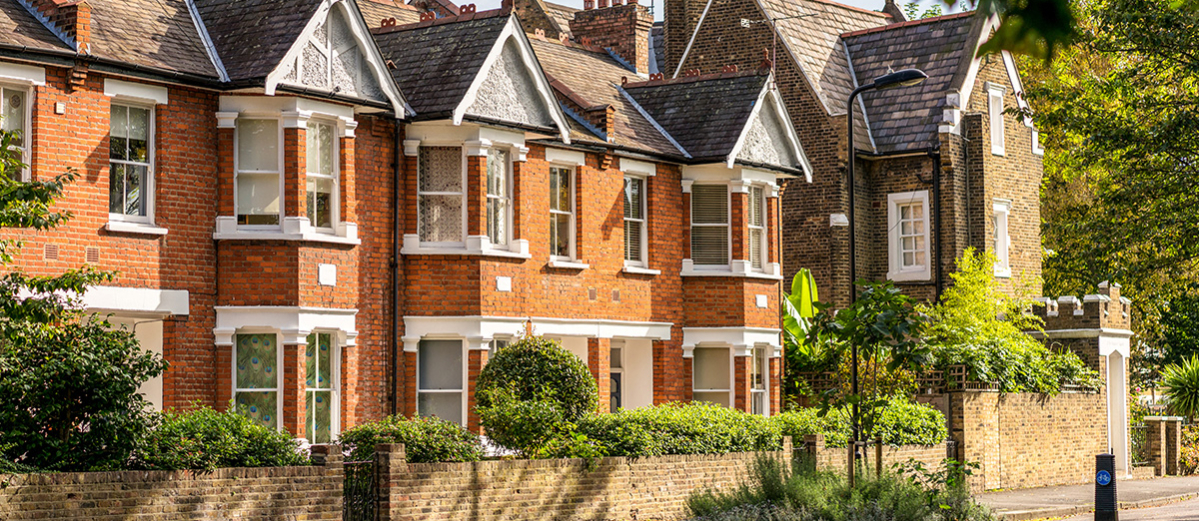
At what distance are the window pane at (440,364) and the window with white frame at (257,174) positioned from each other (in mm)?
3943

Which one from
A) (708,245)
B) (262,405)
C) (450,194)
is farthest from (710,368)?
(262,405)

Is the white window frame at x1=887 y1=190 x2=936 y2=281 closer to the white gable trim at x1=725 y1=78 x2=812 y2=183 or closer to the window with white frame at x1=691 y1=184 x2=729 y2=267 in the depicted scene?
the white gable trim at x1=725 y1=78 x2=812 y2=183

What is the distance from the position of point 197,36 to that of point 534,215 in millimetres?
6784

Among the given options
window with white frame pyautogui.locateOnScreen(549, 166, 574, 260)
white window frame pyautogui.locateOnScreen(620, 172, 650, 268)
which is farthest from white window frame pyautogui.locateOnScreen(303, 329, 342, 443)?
white window frame pyautogui.locateOnScreen(620, 172, 650, 268)

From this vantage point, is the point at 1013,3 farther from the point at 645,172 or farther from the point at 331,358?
the point at 645,172

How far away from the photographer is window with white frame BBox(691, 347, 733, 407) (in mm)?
30000

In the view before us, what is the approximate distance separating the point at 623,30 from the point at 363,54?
42.1 ft

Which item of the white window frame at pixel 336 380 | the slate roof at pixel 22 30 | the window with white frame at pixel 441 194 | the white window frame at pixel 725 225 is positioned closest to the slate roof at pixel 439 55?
the window with white frame at pixel 441 194

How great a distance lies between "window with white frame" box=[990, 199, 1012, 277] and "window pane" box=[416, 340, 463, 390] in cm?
1731

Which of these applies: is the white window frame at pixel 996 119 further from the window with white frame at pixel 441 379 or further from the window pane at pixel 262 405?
the window pane at pixel 262 405

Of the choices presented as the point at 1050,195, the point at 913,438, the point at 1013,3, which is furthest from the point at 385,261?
the point at 1050,195

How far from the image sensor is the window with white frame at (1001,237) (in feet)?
121

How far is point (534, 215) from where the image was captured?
2647 cm

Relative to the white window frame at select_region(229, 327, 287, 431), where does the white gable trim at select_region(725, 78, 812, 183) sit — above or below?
above
